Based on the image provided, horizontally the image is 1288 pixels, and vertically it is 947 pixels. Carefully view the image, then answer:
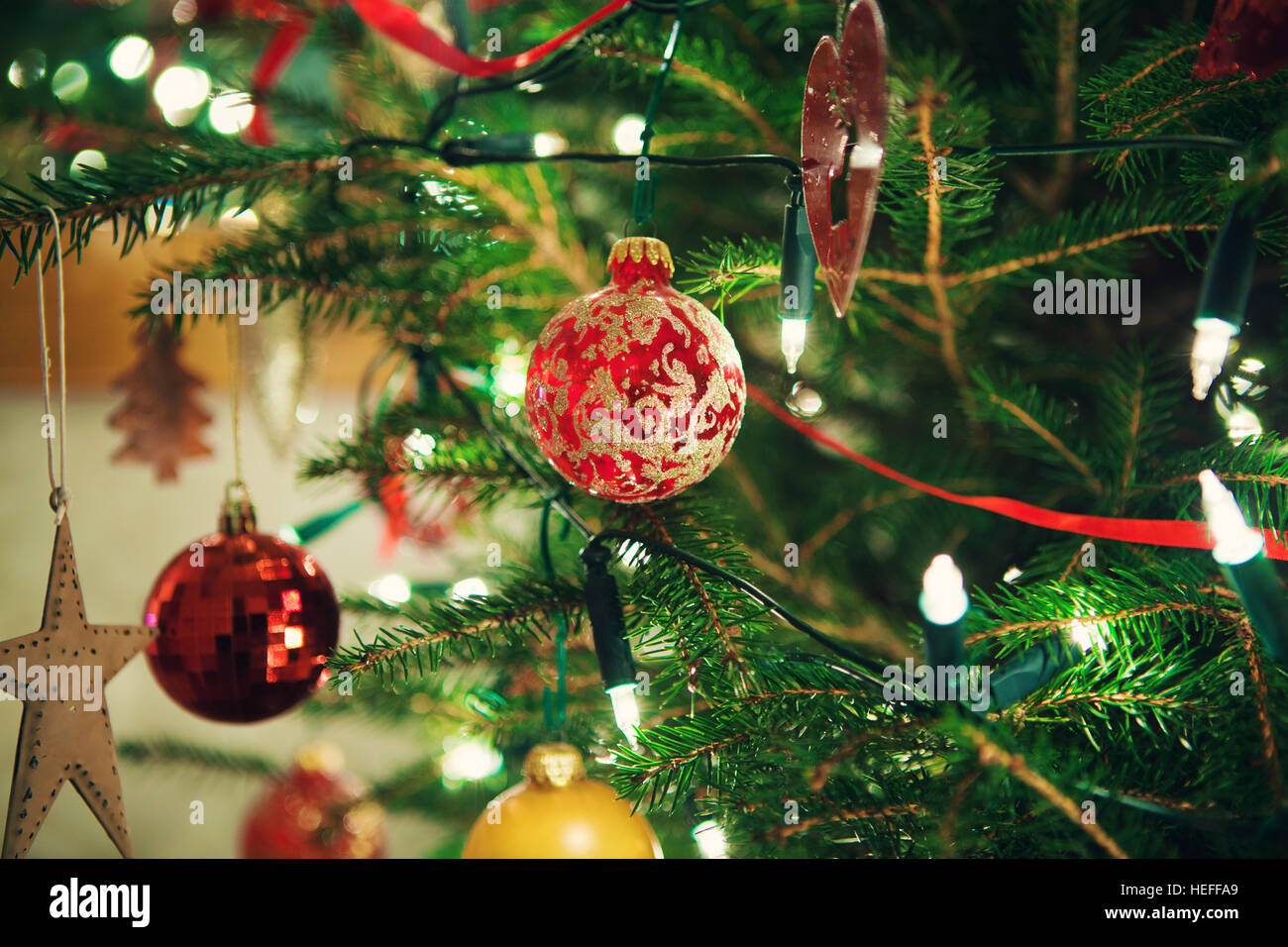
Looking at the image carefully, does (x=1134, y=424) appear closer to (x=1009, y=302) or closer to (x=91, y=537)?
(x=1009, y=302)

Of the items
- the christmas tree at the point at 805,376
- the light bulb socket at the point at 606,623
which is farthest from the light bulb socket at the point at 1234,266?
the light bulb socket at the point at 606,623

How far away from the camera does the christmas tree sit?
425 millimetres

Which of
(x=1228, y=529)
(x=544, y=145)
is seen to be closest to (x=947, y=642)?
(x=1228, y=529)

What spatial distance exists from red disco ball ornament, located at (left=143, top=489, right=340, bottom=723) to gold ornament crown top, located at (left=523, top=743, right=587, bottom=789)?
16 centimetres

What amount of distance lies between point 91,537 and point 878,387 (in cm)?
137

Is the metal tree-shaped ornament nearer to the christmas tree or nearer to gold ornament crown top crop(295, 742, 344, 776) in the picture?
the christmas tree

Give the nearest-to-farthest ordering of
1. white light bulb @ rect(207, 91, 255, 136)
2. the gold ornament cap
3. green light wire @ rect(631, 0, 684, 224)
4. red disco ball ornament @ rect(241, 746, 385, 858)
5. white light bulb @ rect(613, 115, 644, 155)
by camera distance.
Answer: green light wire @ rect(631, 0, 684, 224) < the gold ornament cap < white light bulb @ rect(613, 115, 644, 155) < white light bulb @ rect(207, 91, 255, 136) < red disco ball ornament @ rect(241, 746, 385, 858)

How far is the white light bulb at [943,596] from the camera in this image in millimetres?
331

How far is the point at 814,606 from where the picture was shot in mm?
719

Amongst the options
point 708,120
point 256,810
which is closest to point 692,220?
point 708,120

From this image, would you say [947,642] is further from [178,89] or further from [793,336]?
[178,89]

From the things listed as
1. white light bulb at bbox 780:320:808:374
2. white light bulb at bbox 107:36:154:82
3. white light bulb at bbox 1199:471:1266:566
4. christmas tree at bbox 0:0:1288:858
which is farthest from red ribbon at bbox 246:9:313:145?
white light bulb at bbox 1199:471:1266:566
